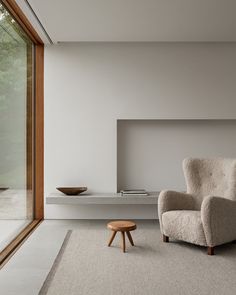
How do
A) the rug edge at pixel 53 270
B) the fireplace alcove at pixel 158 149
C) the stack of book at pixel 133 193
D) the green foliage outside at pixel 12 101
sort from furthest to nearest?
the fireplace alcove at pixel 158 149, the stack of book at pixel 133 193, the green foliage outside at pixel 12 101, the rug edge at pixel 53 270

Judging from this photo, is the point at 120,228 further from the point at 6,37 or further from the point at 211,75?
the point at 211,75

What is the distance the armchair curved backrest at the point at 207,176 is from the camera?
4410 mm

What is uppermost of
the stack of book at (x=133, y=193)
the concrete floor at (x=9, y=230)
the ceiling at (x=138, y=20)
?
the ceiling at (x=138, y=20)

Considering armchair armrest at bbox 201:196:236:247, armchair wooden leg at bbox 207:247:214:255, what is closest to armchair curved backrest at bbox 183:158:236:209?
armchair armrest at bbox 201:196:236:247

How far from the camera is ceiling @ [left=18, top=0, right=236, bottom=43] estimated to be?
13.0 ft

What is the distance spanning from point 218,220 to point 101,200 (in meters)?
1.70

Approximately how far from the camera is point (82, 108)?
5.43m

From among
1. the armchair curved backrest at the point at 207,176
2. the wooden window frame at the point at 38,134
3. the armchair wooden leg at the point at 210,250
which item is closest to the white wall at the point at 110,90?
the wooden window frame at the point at 38,134

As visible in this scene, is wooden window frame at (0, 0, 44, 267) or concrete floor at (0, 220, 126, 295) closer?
concrete floor at (0, 220, 126, 295)

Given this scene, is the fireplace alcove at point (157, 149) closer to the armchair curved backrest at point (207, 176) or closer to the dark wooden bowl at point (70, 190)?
the dark wooden bowl at point (70, 190)

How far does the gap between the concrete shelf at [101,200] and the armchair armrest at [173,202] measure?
710mm

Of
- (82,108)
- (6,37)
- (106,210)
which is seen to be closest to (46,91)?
(82,108)

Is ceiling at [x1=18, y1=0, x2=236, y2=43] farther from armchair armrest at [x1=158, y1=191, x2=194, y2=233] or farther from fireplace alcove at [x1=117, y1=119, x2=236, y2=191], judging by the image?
armchair armrest at [x1=158, y1=191, x2=194, y2=233]

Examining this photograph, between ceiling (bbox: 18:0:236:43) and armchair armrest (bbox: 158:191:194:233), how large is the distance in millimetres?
1943
